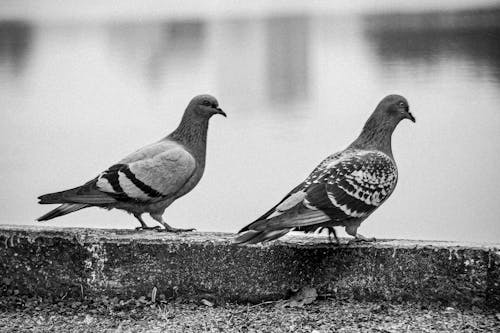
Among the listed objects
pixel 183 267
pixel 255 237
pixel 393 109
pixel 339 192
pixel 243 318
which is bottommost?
pixel 243 318

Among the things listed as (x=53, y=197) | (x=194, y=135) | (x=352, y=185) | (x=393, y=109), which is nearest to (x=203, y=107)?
(x=194, y=135)

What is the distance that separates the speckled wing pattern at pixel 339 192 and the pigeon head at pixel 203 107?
101cm

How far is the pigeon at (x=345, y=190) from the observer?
3518mm

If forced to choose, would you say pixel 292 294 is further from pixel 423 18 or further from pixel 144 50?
pixel 423 18

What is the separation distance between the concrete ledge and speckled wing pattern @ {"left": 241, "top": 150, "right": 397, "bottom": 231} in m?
0.18

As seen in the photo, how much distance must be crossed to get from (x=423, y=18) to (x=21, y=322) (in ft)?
70.1

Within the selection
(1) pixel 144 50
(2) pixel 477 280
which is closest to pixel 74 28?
(1) pixel 144 50

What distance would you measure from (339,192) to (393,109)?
715 mm

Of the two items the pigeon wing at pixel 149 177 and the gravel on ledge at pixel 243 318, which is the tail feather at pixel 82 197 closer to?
→ the pigeon wing at pixel 149 177

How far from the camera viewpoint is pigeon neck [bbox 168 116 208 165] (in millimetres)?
4684

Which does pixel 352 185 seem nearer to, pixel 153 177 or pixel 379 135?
pixel 379 135

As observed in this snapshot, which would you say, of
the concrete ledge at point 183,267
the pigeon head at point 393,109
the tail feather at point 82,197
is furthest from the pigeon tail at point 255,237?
the tail feather at point 82,197

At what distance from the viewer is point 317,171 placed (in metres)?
3.93

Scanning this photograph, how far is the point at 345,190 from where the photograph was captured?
3785 mm
